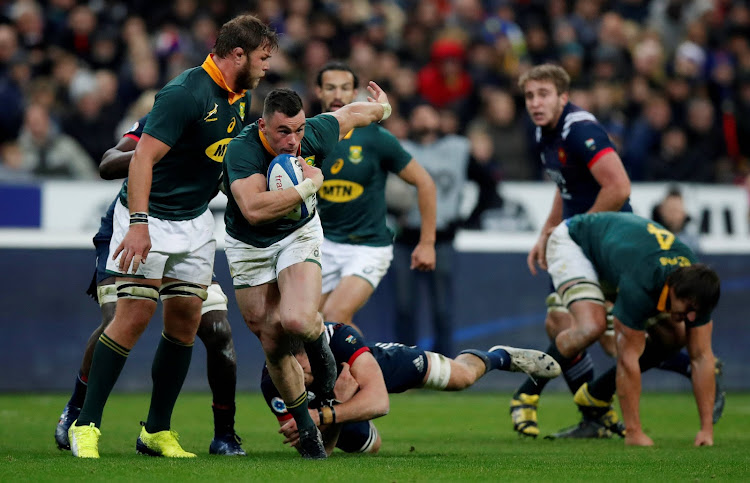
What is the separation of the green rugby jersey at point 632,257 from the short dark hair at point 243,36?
2.86m

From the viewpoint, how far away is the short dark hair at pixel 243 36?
22.0ft

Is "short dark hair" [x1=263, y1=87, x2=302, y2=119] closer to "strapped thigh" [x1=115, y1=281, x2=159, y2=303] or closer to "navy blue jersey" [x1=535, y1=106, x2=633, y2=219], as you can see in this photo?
"strapped thigh" [x1=115, y1=281, x2=159, y2=303]

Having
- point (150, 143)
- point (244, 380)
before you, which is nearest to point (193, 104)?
point (150, 143)

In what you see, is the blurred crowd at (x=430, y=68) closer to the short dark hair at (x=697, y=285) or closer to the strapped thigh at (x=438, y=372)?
the short dark hair at (x=697, y=285)

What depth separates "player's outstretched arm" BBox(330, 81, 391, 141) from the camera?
7.11m

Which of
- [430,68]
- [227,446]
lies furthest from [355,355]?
[430,68]

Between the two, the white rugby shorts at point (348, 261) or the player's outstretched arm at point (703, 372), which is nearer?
the player's outstretched arm at point (703, 372)

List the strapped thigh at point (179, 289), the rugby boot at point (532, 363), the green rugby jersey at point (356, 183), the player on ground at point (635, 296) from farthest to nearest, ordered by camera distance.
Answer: the green rugby jersey at point (356, 183) < the rugby boot at point (532, 363) < the player on ground at point (635, 296) < the strapped thigh at point (179, 289)

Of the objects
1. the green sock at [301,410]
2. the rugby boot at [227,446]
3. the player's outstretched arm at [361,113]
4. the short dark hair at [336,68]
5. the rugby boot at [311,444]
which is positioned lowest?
the rugby boot at [227,446]

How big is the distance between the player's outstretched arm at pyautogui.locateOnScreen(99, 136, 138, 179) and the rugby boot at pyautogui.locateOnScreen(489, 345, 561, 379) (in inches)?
104

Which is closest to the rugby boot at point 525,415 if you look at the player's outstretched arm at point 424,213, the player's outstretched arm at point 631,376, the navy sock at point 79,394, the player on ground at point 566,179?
the player on ground at point 566,179

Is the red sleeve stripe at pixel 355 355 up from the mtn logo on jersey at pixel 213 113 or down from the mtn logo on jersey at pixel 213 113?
down

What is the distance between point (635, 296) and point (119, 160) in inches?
133

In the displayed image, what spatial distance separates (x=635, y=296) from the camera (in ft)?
24.9
